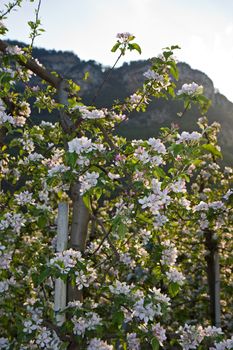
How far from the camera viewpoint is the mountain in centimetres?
8162

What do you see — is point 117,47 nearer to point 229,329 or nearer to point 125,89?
point 229,329

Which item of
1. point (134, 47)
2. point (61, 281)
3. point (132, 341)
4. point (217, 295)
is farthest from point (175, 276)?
point (217, 295)

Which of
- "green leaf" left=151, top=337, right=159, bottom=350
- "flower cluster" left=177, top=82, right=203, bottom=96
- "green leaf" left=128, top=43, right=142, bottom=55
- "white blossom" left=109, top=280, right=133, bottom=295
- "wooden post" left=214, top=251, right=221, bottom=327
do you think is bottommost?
"green leaf" left=151, top=337, right=159, bottom=350

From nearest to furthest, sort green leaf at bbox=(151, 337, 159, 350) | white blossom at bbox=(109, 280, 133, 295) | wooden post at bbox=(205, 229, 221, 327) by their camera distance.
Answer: green leaf at bbox=(151, 337, 159, 350) < white blossom at bbox=(109, 280, 133, 295) < wooden post at bbox=(205, 229, 221, 327)

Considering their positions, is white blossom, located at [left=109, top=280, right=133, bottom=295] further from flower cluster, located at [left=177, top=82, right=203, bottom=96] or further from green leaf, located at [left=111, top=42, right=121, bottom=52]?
green leaf, located at [left=111, top=42, right=121, bottom=52]

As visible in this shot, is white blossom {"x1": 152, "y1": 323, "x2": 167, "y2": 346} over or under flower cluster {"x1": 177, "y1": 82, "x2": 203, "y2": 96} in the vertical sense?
under

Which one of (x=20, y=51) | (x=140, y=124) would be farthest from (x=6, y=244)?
(x=140, y=124)

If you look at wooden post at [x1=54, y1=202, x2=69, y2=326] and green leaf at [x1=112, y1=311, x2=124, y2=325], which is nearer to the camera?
green leaf at [x1=112, y1=311, x2=124, y2=325]

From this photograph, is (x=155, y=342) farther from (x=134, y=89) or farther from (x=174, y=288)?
(x=134, y=89)

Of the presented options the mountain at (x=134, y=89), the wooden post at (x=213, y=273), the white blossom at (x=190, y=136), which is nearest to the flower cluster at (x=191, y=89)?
the white blossom at (x=190, y=136)

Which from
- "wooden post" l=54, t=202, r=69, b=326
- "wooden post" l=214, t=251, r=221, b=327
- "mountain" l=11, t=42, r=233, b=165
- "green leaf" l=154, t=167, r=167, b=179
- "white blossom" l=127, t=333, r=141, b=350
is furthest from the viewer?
"mountain" l=11, t=42, r=233, b=165

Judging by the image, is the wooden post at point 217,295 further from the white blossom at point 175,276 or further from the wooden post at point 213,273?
the white blossom at point 175,276

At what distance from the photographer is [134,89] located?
90188mm

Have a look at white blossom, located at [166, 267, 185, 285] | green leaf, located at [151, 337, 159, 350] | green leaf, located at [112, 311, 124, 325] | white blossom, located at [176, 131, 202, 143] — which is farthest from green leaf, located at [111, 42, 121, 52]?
green leaf, located at [151, 337, 159, 350]
